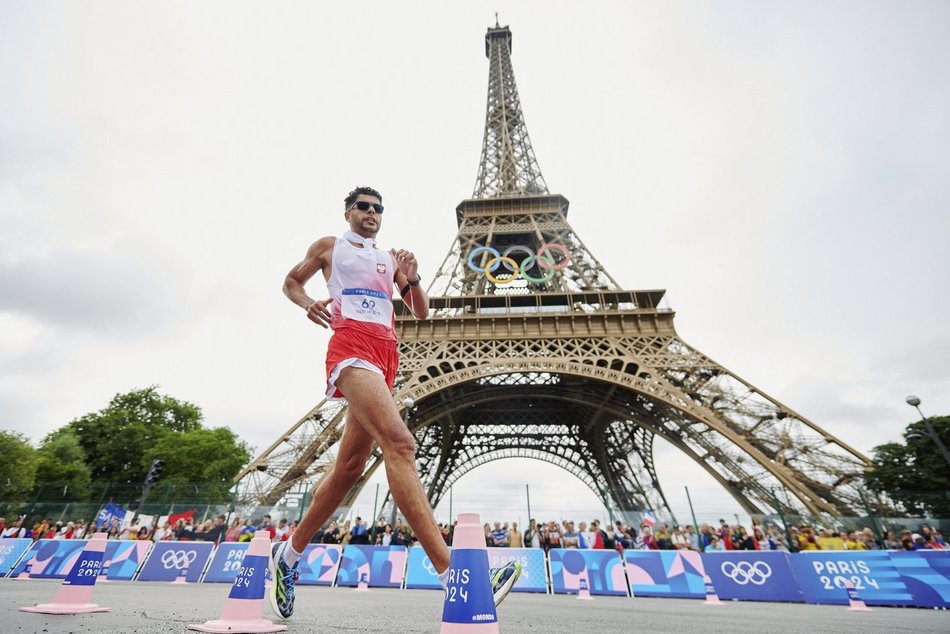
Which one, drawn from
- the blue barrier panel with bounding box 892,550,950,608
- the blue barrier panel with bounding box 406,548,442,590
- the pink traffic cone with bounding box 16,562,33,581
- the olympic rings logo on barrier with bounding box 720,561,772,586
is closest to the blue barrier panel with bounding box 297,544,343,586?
the blue barrier panel with bounding box 406,548,442,590

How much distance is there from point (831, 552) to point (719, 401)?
8.25m

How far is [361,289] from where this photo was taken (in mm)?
2652

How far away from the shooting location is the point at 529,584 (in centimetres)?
852

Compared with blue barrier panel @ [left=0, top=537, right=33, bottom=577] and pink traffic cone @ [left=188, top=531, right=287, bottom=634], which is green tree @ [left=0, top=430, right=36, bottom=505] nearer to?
blue barrier panel @ [left=0, top=537, right=33, bottom=577]

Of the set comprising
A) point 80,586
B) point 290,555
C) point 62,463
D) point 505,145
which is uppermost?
point 505,145

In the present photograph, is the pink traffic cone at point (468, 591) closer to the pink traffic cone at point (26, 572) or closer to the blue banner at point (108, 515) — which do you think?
the pink traffic cone at point (26, 572)

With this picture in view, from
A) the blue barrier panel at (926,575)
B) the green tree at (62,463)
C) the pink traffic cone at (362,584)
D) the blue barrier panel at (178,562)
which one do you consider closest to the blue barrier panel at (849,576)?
the blue barrier panel at (926,575)

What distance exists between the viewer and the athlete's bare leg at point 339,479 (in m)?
2.59

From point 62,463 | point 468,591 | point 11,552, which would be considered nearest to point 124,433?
point 62,463

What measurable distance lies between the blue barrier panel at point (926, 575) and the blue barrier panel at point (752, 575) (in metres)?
1.54

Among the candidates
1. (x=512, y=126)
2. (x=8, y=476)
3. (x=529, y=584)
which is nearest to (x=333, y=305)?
(x=529, y=584)

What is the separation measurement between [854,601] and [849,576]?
1.21m

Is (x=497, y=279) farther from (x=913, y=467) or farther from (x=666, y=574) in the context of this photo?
(x=913, y=467)

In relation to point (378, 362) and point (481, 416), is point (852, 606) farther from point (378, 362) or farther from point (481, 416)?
point (481, 416)
